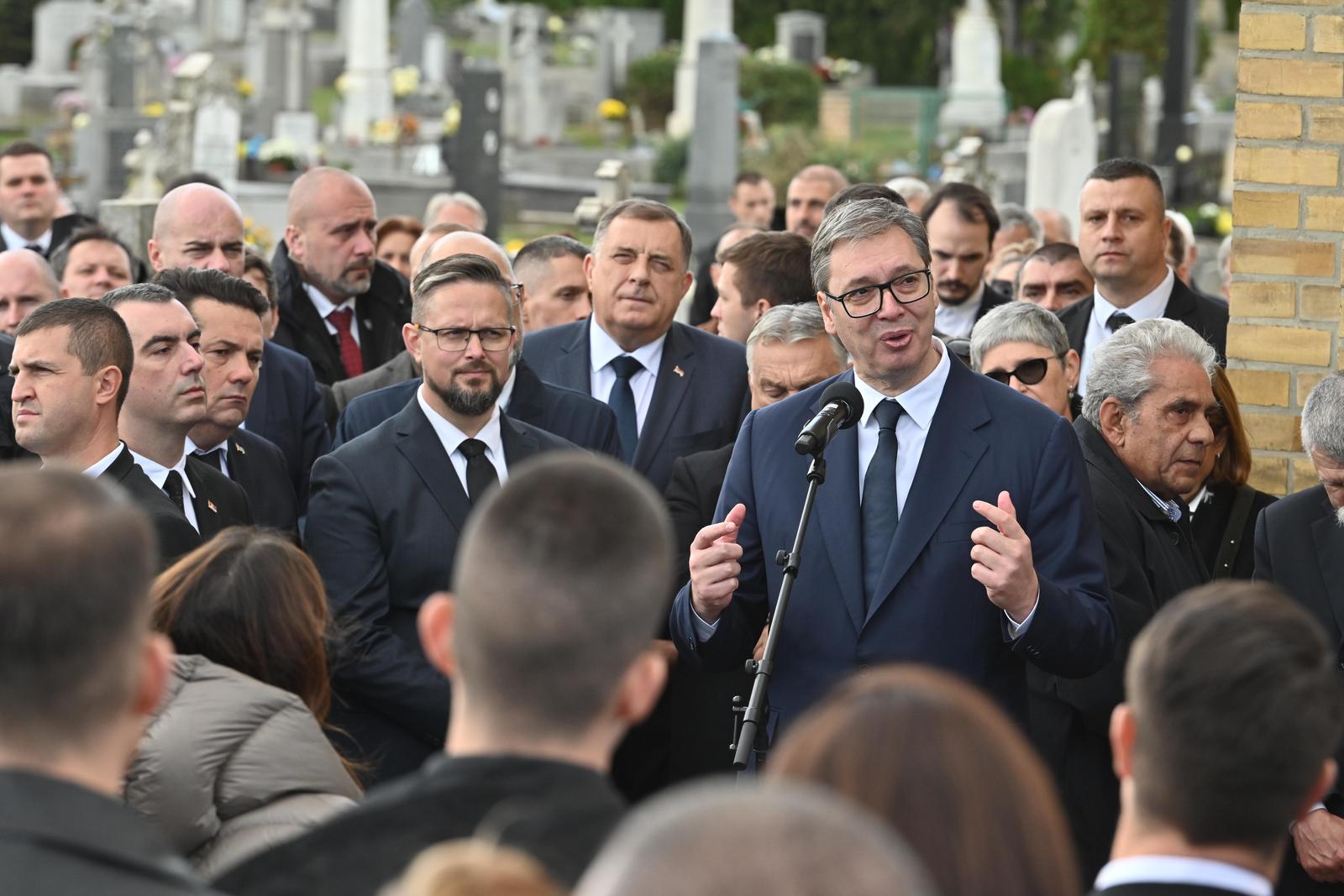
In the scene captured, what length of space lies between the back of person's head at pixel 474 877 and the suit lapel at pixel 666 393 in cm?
472

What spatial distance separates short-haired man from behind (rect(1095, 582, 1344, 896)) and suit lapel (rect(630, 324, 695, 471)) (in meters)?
4.09

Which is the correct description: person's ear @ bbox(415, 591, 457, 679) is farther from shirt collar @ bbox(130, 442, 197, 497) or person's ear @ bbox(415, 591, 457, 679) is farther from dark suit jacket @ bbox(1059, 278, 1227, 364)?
dark suit jacket @ bbox(1059, 278, 1227, 364)

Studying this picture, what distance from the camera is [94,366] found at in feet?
16.4

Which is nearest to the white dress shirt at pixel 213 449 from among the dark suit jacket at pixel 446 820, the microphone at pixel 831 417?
the microphone at pixel 831 417

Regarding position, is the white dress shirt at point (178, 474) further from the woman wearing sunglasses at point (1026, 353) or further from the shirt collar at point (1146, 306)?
the shirt collar at point (1146, 306)

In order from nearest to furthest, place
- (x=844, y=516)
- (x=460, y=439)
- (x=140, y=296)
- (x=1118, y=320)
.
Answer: (x=844, y=516) → (x=460, y=439) → (x=140, y=296) → (x=1118, y=320)

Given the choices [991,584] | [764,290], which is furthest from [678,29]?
[991,584]

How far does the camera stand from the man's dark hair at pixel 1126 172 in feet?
24.8

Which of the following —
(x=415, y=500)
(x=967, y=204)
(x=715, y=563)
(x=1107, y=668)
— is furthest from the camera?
(x=967, y=204)

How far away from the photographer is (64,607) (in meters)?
2.36

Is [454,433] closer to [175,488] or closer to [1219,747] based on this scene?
[175,488]

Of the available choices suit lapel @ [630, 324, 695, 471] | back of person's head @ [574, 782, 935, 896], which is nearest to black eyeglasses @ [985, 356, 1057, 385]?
suit lapel @ [630, 324, 695, 471]

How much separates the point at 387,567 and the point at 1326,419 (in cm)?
255

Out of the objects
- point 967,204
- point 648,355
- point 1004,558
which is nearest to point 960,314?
point 967,204
